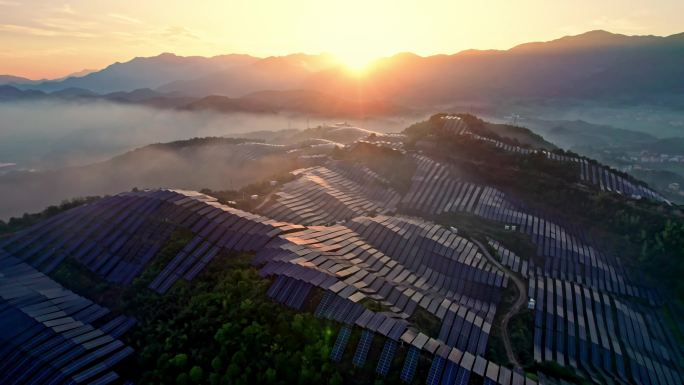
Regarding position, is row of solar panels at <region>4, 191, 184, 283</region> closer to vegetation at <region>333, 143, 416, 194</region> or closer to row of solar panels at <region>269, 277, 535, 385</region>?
row of solar panels at <region>269, 277, 535, 385</region>

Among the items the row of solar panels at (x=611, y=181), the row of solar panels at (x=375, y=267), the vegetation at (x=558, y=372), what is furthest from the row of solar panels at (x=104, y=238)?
the row of solar panels at (x=611, y=181)

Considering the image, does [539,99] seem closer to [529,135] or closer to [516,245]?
[529,135]

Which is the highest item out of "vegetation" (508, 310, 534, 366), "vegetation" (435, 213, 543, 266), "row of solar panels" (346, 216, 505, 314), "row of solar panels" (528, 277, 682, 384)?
"row of solar panels" (346, 216, 505, 314)

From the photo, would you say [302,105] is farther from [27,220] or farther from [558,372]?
[558,372]

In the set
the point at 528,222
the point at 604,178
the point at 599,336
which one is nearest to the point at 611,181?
the point at 604,178

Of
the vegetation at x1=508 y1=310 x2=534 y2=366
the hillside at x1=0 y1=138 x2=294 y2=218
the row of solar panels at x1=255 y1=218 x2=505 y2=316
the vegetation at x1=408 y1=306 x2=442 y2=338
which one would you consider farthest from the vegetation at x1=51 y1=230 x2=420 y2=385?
the hillside at x1=0 y1=138 x2=294 y2=218

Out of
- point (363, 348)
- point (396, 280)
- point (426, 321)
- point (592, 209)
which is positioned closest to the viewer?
point (363, 348)
